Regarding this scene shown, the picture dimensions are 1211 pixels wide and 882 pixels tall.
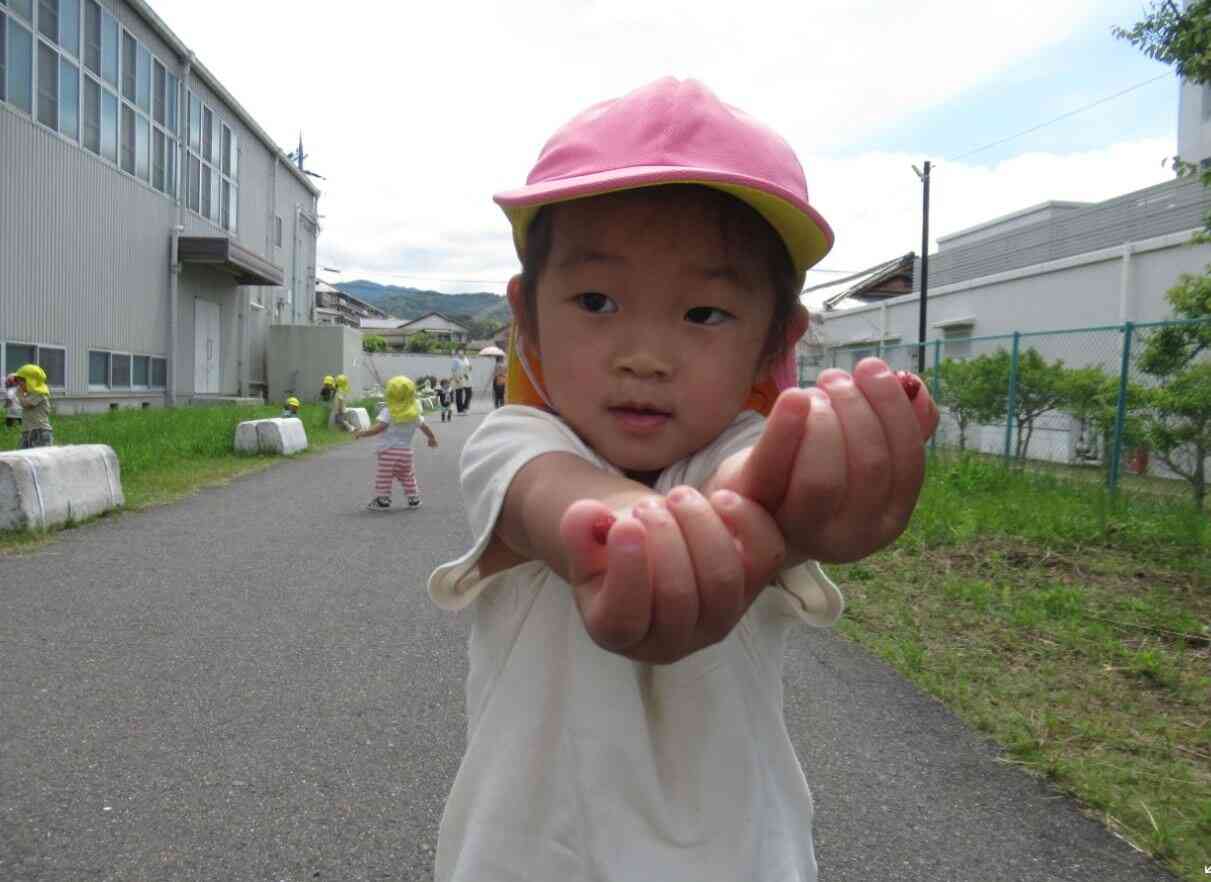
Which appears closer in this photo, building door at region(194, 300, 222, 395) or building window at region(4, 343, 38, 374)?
building window at region(4, 343, 38, 374)

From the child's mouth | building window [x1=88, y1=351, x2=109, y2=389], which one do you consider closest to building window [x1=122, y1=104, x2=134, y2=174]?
building window [x1=88, y1=351, x2=109, y2=389]

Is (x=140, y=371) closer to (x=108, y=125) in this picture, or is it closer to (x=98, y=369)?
(x=98, y=369)

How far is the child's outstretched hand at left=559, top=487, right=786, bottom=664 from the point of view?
2.47 ft

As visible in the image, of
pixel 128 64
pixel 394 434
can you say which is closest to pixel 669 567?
pixel 394 434

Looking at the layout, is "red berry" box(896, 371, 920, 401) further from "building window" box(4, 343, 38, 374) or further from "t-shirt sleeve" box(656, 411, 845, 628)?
"building window" box(4, 343, 38, 374)

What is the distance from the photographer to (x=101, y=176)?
17.1 metres

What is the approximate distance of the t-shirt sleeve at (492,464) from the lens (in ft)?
3.60

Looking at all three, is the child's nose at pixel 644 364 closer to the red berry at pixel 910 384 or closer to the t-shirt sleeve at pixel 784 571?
the t-shirt sleeve at pixel 784 571

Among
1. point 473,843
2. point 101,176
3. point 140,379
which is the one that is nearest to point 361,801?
point 473,843

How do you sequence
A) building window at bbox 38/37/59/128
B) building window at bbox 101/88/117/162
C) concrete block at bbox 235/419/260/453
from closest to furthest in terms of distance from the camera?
concrete block at bbox 235/419/260/453 → building window at bbox 38/37/59/128 → building window at bbox 101/88/117/162

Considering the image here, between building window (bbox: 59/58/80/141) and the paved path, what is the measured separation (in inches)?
491

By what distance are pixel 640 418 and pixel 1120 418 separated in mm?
9002

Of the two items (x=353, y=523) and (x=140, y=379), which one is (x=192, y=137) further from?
(x=353, y=523)

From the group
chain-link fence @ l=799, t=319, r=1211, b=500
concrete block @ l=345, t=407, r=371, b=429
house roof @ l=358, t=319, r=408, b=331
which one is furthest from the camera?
house roof @ l=358, t=319, r=408, b=331
